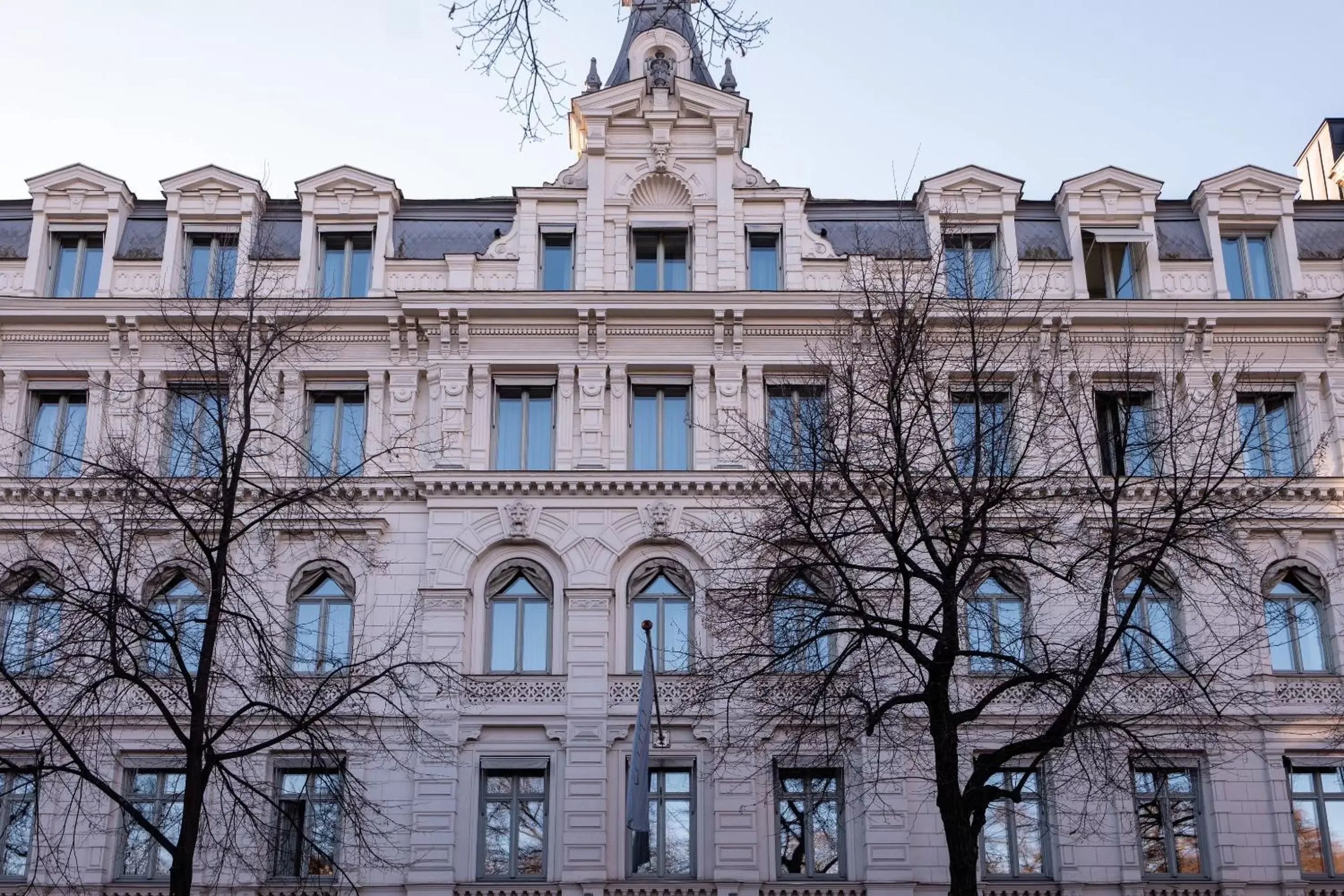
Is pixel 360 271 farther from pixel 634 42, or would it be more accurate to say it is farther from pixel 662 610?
pixel 662 610

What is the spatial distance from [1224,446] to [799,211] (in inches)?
417

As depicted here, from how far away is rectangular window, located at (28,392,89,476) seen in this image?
34219 mm

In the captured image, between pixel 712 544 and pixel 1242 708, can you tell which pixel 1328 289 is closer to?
pixel 1242 708

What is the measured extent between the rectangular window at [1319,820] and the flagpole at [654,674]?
12391 millimetres

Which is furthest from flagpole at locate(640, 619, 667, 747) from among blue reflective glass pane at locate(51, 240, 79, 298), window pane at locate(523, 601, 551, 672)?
blue reflective glass pane at locate(51, 240, 79, 298)

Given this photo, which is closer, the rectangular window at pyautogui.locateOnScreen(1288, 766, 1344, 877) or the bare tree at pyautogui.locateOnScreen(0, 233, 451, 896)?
the bare tree at pyautogui.locateOnScreen(0, 233, 451, 896)

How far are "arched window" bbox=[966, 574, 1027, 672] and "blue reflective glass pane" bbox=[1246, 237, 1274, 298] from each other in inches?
353

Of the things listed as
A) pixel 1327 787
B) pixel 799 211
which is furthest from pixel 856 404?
pixel 1327 787

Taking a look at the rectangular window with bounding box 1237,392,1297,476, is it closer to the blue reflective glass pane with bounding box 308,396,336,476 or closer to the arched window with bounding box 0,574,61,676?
the blue reflective glass pane with bounding box 308,396,336,476

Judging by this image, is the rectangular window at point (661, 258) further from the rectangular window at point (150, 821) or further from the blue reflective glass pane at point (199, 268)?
the rectangular window at point (150, 821)

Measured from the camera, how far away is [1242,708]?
104 ft

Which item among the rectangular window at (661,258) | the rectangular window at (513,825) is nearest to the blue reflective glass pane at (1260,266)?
the rectangular window at (661,258)

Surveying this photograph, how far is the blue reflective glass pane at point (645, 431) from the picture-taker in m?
34.2

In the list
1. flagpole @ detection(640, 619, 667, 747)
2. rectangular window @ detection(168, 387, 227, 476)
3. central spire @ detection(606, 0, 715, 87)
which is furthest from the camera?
central spire @ detection(606, 0, 715, 87)
